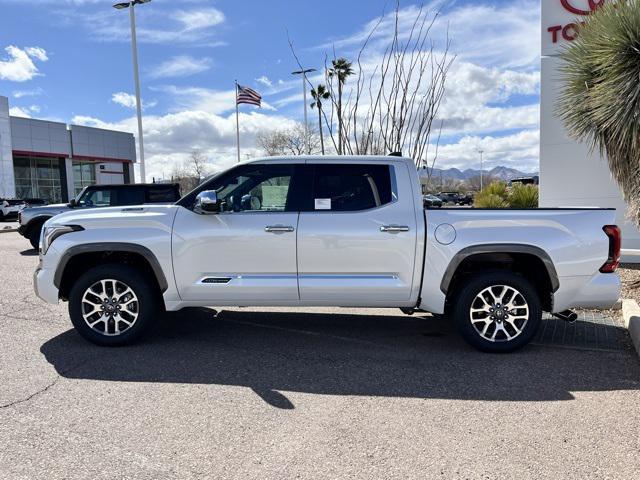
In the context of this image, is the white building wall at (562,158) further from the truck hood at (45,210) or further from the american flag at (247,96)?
the american flag at (247,96)

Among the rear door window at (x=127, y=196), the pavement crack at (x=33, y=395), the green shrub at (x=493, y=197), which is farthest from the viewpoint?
the green shrub at (x=493, y=197)

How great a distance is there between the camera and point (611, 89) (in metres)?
6.91

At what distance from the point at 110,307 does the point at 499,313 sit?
386cm

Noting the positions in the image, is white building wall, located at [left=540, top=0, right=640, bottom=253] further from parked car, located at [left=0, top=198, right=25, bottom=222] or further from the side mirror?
parked car, located at [left=0, top=198, right=25, bottom=222]

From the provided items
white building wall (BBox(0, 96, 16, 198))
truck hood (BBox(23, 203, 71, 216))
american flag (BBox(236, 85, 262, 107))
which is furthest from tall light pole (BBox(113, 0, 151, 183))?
white building wall (BBox(0, 96, 16, 198))

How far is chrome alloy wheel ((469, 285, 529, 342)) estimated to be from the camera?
4.98 meters

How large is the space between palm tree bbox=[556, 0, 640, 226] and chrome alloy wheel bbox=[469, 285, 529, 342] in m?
3.48

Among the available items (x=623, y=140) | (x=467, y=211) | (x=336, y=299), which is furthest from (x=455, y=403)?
(x=623, y=140)

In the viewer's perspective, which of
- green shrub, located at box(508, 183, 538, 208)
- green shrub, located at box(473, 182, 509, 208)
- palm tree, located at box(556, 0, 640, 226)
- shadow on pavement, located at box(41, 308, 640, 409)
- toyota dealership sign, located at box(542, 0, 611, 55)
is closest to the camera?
shadow on pavement, located at box(41, 308, 640, 409)

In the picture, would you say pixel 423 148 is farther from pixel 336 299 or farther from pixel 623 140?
pixel 336 299

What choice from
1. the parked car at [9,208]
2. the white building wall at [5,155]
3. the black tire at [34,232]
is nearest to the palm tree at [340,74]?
A: the black tire at [34,232]

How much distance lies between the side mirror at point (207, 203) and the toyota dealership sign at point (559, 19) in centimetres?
844

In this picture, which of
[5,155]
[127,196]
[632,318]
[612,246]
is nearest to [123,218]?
[612,246]

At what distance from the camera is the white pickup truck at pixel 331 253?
16.0 feet
